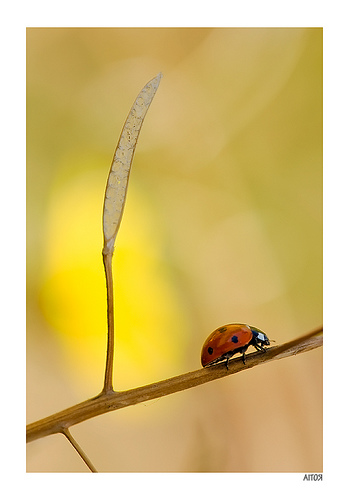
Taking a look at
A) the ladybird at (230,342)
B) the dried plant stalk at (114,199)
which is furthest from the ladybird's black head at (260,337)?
the dried plant stalk at (114,199)

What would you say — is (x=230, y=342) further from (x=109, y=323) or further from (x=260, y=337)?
(x=109, y=323)

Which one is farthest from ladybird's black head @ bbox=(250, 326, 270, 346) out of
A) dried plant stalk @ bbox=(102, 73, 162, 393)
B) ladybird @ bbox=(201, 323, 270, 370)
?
dried plant stalk @ bbox=(102, 73, 162, 393)

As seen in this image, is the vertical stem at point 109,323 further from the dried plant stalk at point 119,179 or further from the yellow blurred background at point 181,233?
the yellow blurred background at point 181,233

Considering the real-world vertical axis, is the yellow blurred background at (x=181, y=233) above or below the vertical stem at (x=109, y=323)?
above

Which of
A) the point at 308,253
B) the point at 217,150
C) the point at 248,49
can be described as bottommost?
the point at 308,253
